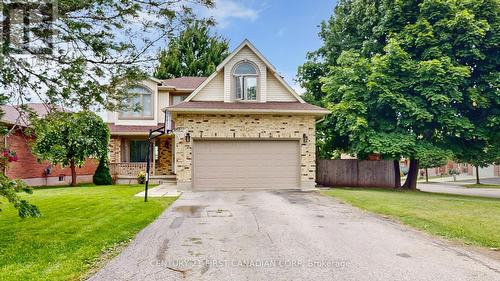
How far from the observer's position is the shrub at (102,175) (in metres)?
18.6

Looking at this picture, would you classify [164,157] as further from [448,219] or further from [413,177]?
[448,219]

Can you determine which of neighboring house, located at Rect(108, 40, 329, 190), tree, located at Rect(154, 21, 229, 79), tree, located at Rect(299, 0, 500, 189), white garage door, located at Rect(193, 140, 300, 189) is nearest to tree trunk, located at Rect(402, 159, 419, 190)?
tree, located at Rect(299, 0, 500, 189)

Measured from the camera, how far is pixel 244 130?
15.2m

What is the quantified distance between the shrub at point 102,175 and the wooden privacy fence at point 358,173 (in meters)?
12.2

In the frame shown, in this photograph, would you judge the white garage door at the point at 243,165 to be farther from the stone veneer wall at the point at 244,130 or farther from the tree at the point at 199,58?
the tree at the point at 199,58

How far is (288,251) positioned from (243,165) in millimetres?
9644

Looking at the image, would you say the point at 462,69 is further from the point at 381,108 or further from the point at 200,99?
the point at 200,99

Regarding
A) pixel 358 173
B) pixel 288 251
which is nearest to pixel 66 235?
pixel 288 251

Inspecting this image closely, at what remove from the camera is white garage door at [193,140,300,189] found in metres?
15.1

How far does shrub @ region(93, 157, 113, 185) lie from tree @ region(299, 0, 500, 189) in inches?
507

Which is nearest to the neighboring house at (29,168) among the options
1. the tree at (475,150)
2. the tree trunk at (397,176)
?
the tree trunk at (397,176)

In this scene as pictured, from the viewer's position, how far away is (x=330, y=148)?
66.9ft

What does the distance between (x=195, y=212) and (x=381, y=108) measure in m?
11.6

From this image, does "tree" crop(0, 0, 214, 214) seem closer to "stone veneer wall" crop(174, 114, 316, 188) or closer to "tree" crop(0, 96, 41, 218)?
"tree" crop(0, 96, 41, 218)
